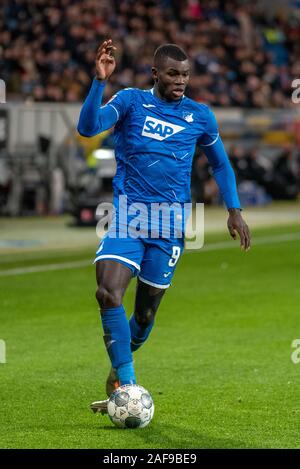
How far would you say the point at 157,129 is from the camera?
27.8ft

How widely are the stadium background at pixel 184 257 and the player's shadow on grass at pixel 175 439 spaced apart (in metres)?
0.01

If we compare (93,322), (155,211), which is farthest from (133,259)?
(93,322)

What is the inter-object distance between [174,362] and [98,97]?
3.44m

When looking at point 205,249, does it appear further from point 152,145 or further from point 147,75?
point 152,145

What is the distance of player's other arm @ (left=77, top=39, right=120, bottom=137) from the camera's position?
7.71 meters

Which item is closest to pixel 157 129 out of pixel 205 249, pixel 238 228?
pixel 238 228

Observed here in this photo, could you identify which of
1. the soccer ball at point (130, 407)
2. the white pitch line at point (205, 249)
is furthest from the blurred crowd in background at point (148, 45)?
the soccer ball at point (130, 407)

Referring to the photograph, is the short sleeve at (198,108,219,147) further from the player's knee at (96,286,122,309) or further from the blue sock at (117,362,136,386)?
the blue sock at (117,362,136,386)

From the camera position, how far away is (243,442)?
7293 millimetres

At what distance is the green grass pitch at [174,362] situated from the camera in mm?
7617

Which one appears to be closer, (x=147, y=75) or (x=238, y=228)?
(x=238, y=228)

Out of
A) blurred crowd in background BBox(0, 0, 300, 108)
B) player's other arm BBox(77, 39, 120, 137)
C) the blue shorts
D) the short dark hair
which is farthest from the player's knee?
blurred crowd in background BBox(0, 0, 300, 108)

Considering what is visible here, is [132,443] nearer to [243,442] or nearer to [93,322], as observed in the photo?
[243,442]
